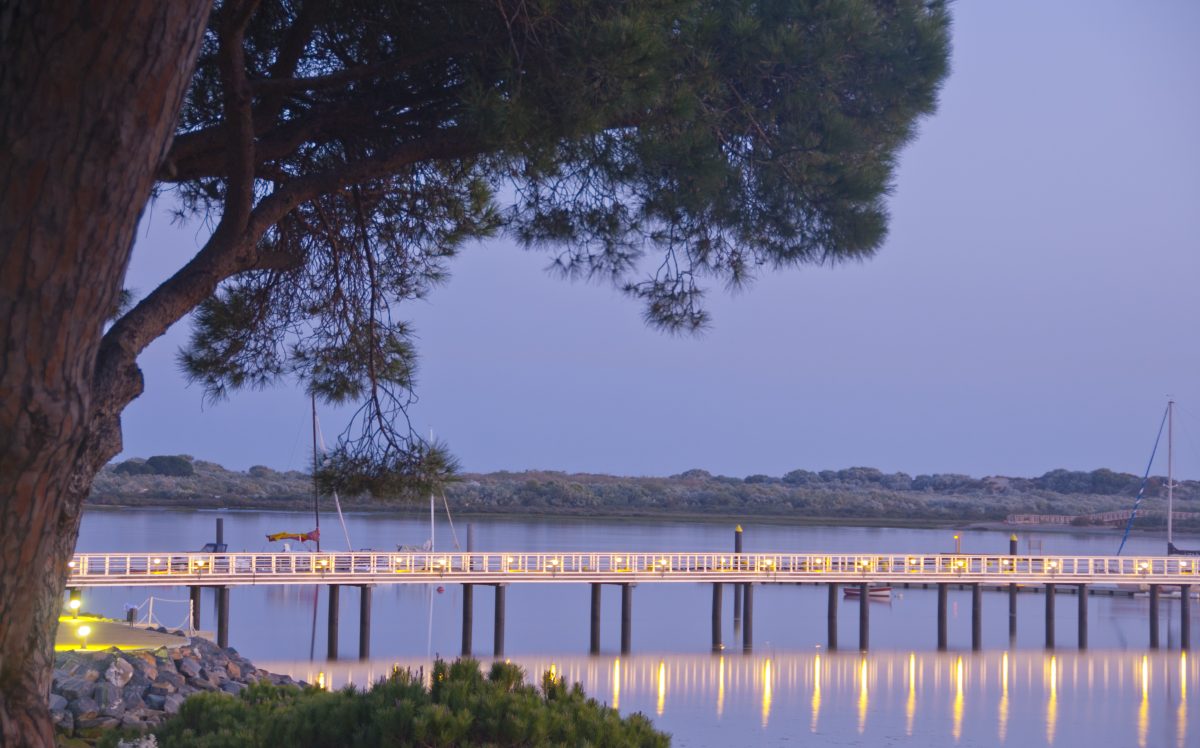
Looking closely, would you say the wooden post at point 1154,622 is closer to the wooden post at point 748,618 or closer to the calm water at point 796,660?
the calm water at point 796,660

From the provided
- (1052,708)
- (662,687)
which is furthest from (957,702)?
(662,687)

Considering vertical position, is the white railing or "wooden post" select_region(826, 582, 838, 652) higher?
the white railing

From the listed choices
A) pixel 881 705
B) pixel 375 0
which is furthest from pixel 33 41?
pixel 881 705

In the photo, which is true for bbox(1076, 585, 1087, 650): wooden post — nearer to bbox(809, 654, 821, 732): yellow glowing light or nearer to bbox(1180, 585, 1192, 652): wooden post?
bbox(1180, 585, 1192, 652): wooden post

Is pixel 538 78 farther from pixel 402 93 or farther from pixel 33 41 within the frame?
pixel 33 41

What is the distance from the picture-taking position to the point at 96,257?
140 inches

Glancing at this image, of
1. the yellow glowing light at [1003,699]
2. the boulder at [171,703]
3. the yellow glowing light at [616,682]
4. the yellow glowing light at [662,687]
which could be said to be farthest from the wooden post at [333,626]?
the boulder at [171,703]

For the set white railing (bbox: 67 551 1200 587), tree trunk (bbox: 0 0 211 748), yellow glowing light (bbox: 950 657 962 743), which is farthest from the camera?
white railing (bbox: 67 551 1200 587)

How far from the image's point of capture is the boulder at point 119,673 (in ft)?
40.8

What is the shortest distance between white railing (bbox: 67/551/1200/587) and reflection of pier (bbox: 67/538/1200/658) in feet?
0.09

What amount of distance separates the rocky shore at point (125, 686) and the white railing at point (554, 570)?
8.56 metres

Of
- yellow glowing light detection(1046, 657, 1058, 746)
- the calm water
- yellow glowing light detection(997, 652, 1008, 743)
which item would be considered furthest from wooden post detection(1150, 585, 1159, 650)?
yellow glowing light detection(997, 652, 1008, 743)

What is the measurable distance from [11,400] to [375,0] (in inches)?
183

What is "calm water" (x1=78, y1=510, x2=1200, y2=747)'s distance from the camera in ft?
78.5
